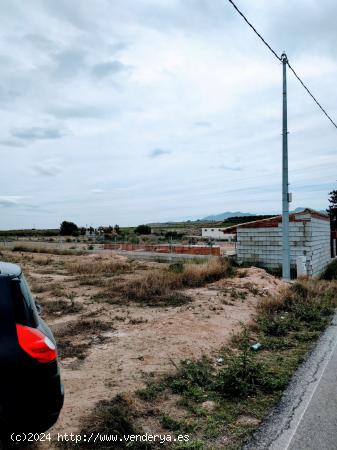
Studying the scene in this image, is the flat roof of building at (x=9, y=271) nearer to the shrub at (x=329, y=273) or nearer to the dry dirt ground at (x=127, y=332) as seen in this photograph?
the dry dirt ground at (x=127, y=332)

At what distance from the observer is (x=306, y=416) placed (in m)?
4.15

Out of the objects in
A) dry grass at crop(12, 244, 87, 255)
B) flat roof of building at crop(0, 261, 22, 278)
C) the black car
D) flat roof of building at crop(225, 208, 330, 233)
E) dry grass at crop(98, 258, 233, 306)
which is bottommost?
dry grass at crop(98, 258, 233, 306)

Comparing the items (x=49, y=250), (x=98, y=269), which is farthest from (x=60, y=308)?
(x=49, y=250)

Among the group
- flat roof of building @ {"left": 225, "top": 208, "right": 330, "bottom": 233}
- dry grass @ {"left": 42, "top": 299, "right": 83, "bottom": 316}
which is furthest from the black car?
flat roof of building @ {"left": 225, "top": 208, "right": 330, "bottom": 233}

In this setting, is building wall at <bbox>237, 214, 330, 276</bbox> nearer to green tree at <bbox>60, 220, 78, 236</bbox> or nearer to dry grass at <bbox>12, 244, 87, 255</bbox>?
dry grass at <bbox>12, 244, 87, 255</bbox>

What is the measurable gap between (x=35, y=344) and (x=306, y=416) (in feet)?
9.84

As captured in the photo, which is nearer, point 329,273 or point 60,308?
point 60,308

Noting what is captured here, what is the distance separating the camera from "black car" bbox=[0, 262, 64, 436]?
9.14 ft

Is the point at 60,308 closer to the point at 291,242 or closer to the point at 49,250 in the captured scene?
the point at 291,242

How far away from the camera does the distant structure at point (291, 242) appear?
16938mm

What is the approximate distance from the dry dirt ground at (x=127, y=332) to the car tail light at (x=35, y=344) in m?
1.29

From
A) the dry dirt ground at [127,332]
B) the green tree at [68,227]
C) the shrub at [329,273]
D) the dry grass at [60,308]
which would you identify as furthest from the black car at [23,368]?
the green tree at [68,227]

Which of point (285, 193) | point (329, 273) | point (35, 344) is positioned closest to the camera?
point (35, 344)

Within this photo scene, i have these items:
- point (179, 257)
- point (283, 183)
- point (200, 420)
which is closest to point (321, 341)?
point (200, 420)
